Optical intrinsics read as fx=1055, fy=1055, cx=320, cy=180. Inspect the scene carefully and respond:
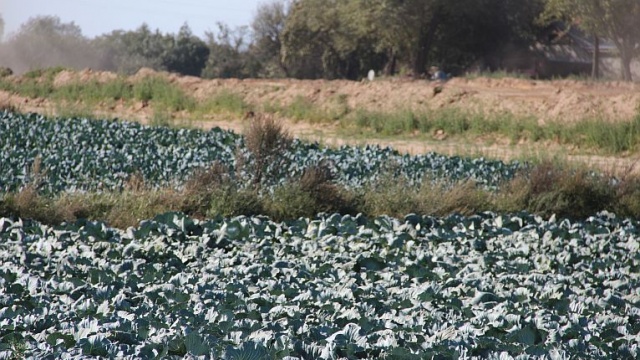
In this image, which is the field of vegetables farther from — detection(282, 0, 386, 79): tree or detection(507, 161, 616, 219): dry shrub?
detection(282, 0, 386, 79): tree

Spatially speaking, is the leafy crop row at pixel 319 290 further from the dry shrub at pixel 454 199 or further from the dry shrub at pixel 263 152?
the dry shrub at pixel 263 152

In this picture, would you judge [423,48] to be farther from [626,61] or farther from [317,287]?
[317,287]

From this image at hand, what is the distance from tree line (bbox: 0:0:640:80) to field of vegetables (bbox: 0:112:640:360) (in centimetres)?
2660

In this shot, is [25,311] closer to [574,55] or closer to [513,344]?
[513,344]

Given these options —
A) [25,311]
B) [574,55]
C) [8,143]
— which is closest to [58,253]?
[25,311]

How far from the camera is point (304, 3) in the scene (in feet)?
153

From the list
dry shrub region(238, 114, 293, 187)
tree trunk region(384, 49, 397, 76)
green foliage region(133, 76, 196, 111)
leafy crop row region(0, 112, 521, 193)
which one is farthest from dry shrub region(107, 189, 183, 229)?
tree trunk region(384, 49, 397, 76)

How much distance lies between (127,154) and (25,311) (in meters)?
8.95

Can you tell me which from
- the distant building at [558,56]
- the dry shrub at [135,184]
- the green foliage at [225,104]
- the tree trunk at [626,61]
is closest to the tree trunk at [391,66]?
the distant building at [558,56]

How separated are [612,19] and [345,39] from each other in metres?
11.2

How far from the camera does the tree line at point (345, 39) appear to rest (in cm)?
3791

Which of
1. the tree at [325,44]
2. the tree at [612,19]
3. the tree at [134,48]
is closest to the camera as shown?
the tree at [612,19]

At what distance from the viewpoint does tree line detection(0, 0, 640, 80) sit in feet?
124

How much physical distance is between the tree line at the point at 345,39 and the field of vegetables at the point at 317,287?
2660cm
